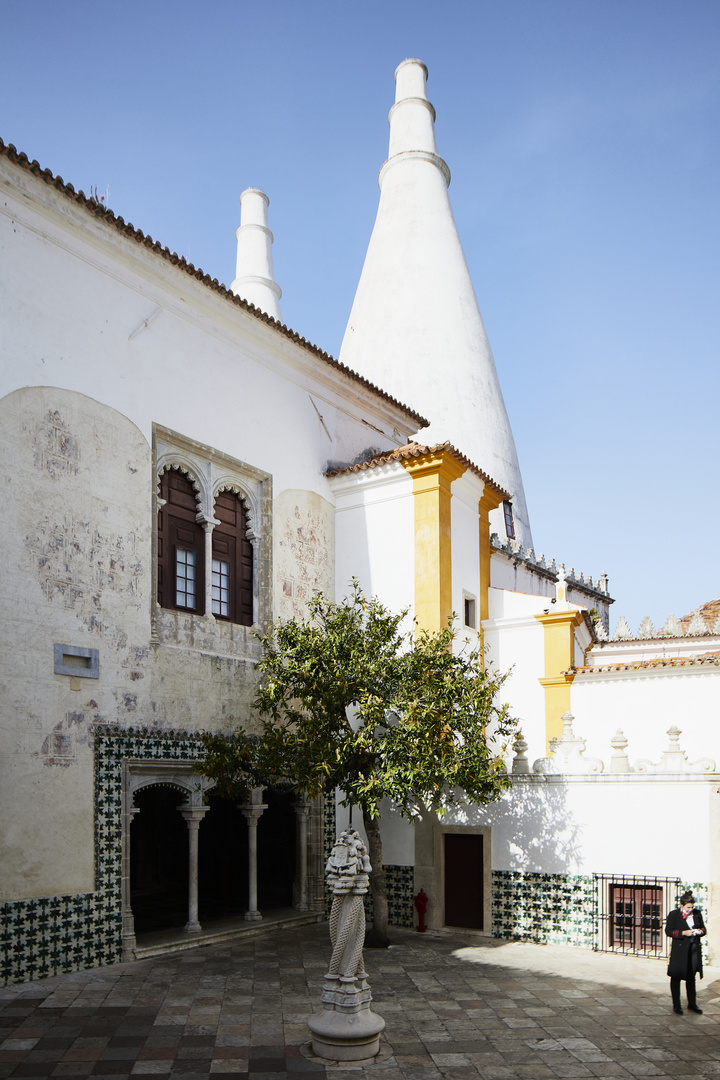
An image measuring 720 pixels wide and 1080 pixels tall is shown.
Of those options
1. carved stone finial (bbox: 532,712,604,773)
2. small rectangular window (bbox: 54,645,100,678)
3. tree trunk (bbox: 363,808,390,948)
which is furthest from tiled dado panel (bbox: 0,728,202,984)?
carved stone finial (bbox: 532,712,604,773)

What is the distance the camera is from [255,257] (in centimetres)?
2748

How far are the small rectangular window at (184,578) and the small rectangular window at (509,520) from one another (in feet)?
46.3

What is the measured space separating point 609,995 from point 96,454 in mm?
8767

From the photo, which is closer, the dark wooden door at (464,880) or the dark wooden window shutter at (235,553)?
the dark wooden door at (464,880)

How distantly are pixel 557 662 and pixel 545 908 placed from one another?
4870 millimetres

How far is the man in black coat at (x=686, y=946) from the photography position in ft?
29.4

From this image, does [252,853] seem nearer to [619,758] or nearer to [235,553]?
[235,553]

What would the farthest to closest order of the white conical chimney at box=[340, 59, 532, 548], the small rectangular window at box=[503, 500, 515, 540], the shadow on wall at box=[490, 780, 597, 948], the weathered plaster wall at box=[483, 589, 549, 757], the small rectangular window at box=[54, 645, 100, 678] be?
the small rectangular window at box=[503, 500, 515, 540] < the white conical chimney at box=[340, 59, 532, 548] < the weathered plaster wall at box=[483, 589, 549, 757] < the shadow on wall at box=[490, 780, 597, 948] < the small rectangular window at box=[54, 645, 100, 678]

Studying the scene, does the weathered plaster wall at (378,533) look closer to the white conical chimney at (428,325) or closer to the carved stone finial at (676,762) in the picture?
the carved stone finial at (676,762)

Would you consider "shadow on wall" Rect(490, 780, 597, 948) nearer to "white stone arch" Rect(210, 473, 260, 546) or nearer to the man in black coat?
the man in black coat

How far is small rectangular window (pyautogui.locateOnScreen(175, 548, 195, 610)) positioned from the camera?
12938mm

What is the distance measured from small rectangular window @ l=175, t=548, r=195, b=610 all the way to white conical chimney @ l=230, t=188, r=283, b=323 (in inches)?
610

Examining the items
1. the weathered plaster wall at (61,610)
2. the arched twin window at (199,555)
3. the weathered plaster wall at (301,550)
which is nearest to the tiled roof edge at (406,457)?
the weathered plaster wall at (301,550)

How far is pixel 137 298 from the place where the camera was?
12.6 m
